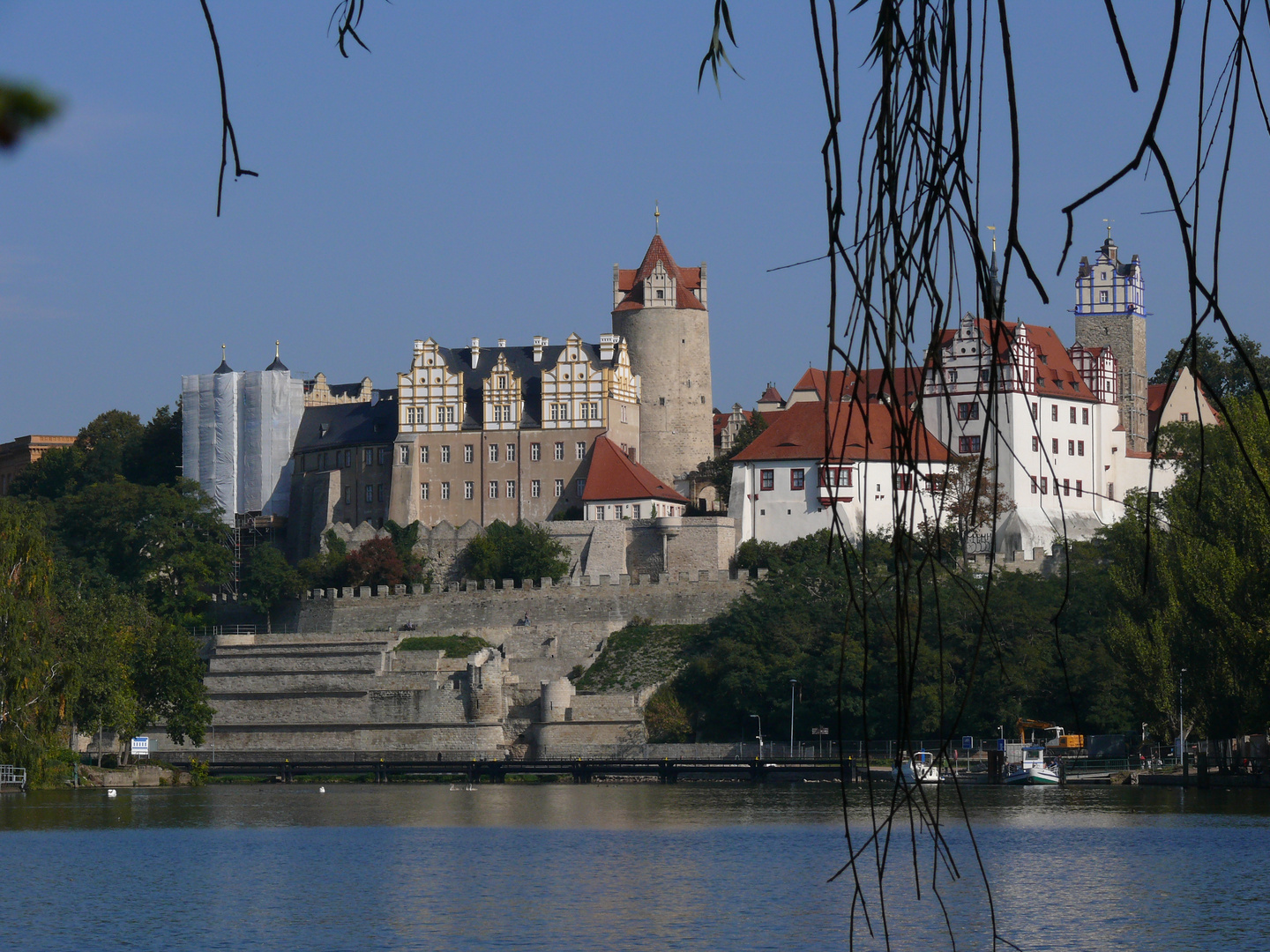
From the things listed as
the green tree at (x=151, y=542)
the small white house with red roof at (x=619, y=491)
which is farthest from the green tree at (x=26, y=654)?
the green tree at (x=151, y=542)

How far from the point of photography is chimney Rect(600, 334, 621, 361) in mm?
88062

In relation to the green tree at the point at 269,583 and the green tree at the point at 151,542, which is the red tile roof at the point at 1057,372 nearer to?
the green tree at the point at 269,583

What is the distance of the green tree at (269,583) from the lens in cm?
8375

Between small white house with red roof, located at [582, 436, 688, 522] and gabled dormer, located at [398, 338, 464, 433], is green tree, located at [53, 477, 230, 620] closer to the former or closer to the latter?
gabled dormer, located at [398, 338, 464, 433]

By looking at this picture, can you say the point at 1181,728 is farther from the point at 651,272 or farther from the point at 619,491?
the point at 651,272

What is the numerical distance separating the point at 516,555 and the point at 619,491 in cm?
538

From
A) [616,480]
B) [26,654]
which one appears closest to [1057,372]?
[616,480]

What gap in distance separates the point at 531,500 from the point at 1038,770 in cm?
3248

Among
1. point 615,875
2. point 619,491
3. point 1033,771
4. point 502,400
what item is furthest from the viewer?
point 502,400

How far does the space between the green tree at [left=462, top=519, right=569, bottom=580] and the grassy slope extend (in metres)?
5.97

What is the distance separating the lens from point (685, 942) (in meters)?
26.5

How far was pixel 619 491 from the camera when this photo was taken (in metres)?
82.2

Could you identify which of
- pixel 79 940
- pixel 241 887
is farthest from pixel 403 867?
pixel 79 940

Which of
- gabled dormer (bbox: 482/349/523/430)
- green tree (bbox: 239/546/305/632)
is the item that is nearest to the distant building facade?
green tree (bbox: 239/546/305/632)
